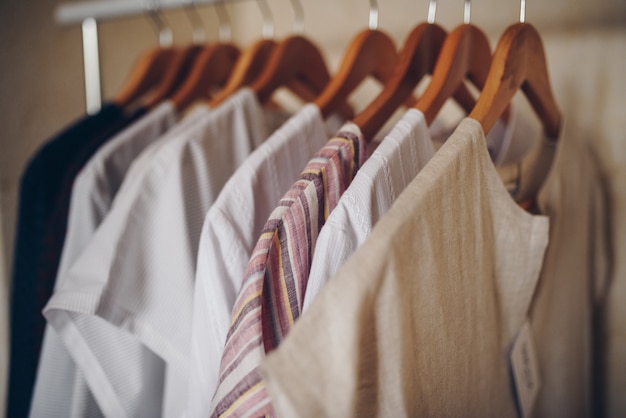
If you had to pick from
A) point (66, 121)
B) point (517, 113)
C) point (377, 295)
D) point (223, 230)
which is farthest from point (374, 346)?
point (66, 121)

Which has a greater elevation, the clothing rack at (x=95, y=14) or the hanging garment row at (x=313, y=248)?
the clothing rack at (x=95, y=14)

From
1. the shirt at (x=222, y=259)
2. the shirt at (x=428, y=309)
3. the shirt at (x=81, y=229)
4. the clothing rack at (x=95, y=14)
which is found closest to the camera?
the shirt at (x=428, y=309)

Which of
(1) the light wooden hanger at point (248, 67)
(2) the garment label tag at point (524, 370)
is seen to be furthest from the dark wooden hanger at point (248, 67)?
(2) the garment label tag at point (524, 370)

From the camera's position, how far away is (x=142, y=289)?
0.42 m

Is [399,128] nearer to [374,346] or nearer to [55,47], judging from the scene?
[374,346]

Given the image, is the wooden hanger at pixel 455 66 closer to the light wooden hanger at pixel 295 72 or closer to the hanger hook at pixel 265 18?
the light wooden hanger at pixel 295 72

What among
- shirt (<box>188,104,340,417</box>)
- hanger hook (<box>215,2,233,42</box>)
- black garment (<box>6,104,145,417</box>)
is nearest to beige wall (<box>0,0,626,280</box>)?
hanger hook (<box>215,2,233,42</box>)

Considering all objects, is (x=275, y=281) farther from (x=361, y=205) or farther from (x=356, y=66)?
(x=356, y=66)

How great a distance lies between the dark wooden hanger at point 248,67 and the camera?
546 millimetres

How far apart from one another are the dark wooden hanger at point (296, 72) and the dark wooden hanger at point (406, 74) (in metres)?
0.11

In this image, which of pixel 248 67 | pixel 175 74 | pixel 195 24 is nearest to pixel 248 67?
pixel 248 67

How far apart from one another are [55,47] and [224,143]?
0.48 m

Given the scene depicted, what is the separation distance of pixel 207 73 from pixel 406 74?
30 centimetres

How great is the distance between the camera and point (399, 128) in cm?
37
